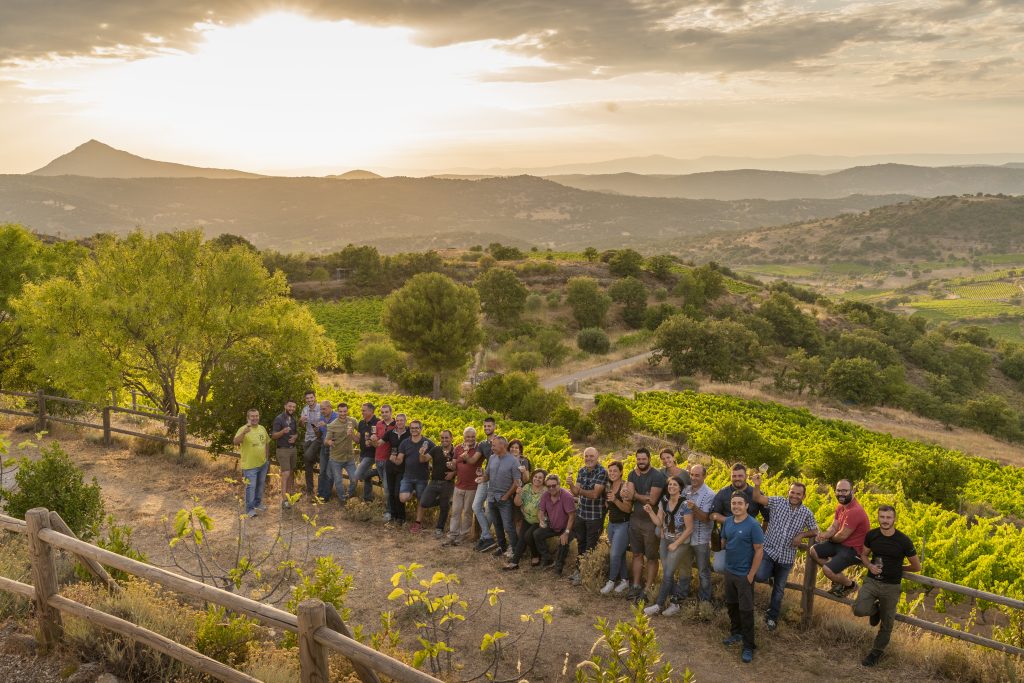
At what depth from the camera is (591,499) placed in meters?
9.16

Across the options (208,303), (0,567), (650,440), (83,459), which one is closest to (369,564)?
(0,567)

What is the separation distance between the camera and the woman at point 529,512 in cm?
953

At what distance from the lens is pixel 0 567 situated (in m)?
6.94

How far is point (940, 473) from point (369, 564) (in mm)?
16007

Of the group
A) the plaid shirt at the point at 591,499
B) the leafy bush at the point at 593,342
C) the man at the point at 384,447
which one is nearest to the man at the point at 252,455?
the man at the point at 384,447

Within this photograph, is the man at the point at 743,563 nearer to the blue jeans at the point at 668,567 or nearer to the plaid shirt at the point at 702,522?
the plaid shirt at the point at 702,522

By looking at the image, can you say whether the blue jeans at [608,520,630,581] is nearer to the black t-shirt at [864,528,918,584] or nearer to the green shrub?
the black t-shirt at [864,528,918,584]

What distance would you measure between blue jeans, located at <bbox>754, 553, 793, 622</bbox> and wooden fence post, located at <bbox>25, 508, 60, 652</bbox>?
7.49 meters

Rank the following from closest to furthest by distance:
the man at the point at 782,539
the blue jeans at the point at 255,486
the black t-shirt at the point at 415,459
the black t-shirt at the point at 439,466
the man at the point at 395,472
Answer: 1. the man at the point at 782,539
2. the black t-shirt at the point at 439,466
3. the black t-shirt at the point at 415,459
4. the man at the point at 395,472
5. the blue jeans at the point at 255,486

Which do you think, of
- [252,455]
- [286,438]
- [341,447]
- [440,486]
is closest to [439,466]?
[440,486]

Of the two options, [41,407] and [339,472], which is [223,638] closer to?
[339,472]

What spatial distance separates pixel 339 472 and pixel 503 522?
152 inches

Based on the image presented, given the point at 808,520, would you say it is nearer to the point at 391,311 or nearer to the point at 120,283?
the point at 120,283

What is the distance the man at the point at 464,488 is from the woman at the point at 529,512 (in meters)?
0.98
